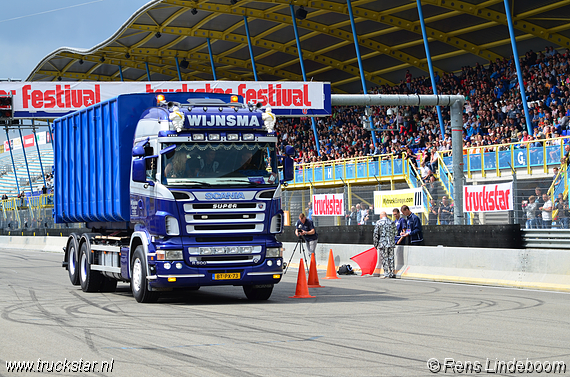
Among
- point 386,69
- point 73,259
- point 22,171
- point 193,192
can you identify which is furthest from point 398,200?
point 22,171

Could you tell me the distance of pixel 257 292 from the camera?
1425 cm

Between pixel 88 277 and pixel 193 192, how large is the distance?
14.4 ft

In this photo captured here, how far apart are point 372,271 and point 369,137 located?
22.8m

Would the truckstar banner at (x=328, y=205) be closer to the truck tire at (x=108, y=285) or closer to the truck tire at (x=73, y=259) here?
the truck tire at (x=73, y=259)

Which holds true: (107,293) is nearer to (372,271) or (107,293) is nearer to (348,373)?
(372,271)

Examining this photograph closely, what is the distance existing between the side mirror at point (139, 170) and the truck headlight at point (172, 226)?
2.89 feet

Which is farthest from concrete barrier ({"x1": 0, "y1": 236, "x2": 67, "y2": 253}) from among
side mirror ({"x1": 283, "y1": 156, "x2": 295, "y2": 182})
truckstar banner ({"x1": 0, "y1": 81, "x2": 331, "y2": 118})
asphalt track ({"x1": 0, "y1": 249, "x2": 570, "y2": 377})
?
side mirror ({"x1": 283, "y1": 156, "x2": 295, "y2": 182})

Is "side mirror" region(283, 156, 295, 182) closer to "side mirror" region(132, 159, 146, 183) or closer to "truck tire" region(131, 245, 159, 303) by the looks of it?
"side mirror" region(132, 159, 146, 183)

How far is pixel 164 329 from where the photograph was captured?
33.8 feet

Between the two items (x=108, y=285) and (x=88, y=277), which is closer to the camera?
(x=88, y=277)

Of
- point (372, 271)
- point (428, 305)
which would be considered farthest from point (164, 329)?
point (372, 271)

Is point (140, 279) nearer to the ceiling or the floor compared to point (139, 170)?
nearer to the floor

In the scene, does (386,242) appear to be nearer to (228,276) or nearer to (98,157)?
(228,276)

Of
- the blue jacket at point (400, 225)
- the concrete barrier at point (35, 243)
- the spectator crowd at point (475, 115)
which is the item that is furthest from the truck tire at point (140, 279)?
the concrete barrier at point (35, 243)
